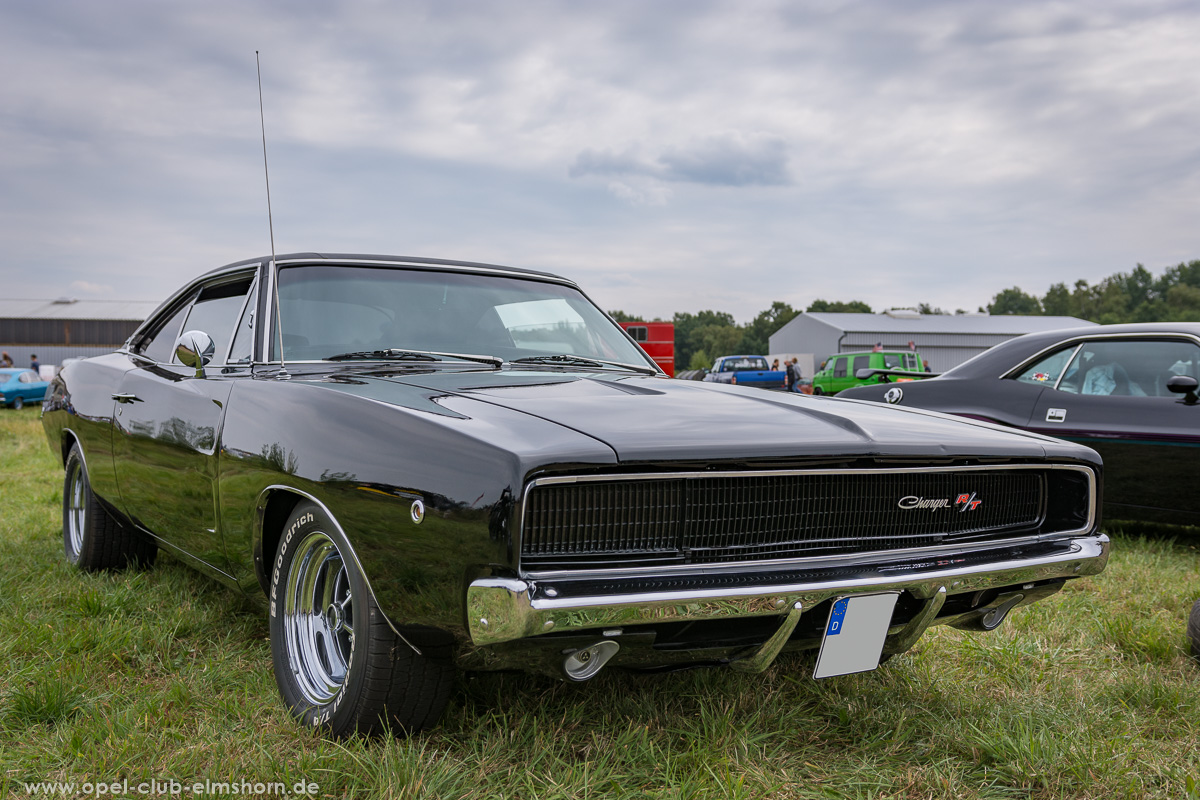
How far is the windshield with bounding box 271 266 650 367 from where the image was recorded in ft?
9.46

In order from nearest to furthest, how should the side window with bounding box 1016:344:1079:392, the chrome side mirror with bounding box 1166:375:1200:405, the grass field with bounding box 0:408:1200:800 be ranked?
the grass field with bounding box 0:408:1200:800 < the chrome side mirror with bounding box 1166:375:1200:405 < the side window with bounding box 1016:344:1079:392

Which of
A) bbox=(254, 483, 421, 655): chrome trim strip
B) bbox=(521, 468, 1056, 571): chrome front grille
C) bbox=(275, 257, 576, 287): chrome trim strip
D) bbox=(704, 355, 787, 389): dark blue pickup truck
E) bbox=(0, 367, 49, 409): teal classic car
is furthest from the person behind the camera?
bbox=(704, 355, 787, 389): dark blue pickup truck

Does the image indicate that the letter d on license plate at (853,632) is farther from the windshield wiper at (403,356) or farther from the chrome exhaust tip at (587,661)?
the windshield wiper at (403,356)

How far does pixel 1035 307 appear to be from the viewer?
4023 inches

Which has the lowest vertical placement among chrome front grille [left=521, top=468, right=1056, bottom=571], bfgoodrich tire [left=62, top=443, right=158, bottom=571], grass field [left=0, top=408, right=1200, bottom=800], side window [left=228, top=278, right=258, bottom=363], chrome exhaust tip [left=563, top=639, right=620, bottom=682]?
grass field [left=0, top=408, right=1200, bottom=800]

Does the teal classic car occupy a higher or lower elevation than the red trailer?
lower

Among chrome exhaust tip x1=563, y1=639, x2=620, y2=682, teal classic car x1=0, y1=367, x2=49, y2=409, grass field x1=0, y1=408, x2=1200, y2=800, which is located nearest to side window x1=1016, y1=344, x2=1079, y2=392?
grass field x1=0, y1=408, x2=1200, y2=800

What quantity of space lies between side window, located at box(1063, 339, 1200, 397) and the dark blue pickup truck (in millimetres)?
21959

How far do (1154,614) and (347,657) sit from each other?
3.12 meters

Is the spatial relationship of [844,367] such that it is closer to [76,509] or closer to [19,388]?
[19,388]

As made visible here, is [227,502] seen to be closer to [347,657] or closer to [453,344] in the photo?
[347,657]

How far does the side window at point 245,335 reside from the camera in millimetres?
2922

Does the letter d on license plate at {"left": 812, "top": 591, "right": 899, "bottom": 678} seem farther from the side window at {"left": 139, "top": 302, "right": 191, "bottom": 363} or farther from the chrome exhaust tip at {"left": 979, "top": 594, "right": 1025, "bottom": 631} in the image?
the side window at {"left": 139, "top": 302, "right": 191, "bottom": 363}

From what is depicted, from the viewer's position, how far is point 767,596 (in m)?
1.79
